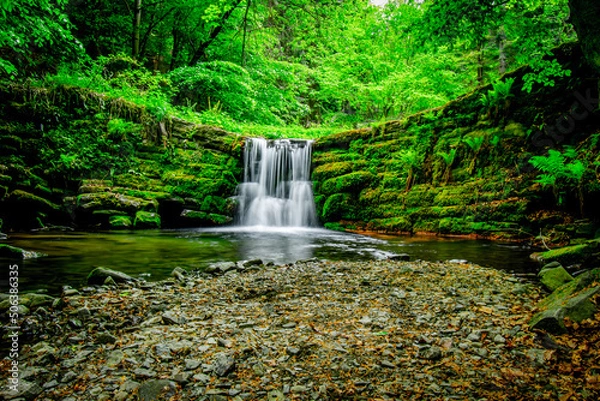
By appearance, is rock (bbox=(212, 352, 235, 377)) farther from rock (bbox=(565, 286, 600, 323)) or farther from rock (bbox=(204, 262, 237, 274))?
rock (bbox=(204, 262, 237, 274))

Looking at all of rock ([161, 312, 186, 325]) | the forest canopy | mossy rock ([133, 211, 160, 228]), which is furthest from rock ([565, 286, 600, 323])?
mossy rock ([133, 211, 160, 228])

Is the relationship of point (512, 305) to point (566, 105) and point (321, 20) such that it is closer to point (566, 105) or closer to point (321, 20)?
point (321, 20)

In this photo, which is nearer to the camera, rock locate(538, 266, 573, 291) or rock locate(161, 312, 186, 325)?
rock locate(161, 312, 186, 325)

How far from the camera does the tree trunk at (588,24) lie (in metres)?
3.10

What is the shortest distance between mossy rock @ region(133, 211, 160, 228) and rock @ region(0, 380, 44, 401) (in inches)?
363

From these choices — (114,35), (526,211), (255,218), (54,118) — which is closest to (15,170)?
(54,118)

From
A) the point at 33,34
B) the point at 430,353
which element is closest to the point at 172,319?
the point at 430,353

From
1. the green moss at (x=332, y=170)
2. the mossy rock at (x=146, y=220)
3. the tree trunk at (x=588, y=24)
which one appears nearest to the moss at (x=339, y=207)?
the green moss at (x=332, y=170)

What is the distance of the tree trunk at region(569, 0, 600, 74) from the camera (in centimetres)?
310

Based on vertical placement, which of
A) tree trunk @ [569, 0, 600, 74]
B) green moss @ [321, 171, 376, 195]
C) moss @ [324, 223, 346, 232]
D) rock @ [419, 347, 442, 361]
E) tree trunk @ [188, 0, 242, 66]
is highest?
tree trunk @ [188, 0, 242, 66]

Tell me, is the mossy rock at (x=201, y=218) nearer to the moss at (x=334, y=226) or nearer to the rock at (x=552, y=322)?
the moss at (x=334, y=226)

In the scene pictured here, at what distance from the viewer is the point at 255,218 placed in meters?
12.6

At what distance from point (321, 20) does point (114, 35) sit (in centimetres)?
1550

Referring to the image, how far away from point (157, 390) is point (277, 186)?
11894 millimetres
